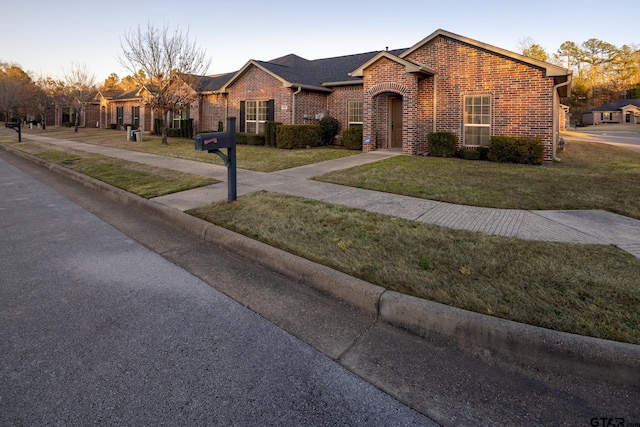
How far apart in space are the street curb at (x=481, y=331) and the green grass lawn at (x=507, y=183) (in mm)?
4497

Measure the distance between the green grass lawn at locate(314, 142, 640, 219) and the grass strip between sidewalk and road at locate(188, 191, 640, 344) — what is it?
8.44 feet

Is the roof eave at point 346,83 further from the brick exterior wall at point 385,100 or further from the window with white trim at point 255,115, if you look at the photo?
the window with white trim at point 255,115

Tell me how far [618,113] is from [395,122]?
6855 cm

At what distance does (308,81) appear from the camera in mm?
20828

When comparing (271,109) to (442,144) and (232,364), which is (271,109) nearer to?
(442,144)

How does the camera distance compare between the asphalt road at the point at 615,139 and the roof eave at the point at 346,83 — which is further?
the asphalt road at the point at 615,139

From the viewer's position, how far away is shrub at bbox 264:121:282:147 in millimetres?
19797

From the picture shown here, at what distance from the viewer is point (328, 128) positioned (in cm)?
1992

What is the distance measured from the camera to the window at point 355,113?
19.7 m

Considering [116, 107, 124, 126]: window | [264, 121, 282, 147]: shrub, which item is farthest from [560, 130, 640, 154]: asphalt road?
[116, 107, 124, 126]: window

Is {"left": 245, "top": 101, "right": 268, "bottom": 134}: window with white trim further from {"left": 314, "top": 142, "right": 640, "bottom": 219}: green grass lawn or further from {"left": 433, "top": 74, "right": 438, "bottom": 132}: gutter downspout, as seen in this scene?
{"left": 314, "top": 142, "right": 640, "bottom": 219}: green grass lawn

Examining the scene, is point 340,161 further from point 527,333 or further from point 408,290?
point 527,333

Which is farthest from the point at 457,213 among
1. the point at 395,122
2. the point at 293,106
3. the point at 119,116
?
the point at 119,116

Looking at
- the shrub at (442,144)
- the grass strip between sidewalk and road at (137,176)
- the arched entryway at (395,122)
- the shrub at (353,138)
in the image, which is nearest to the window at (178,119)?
the grass strip between sidewalk and road at (137,176)
